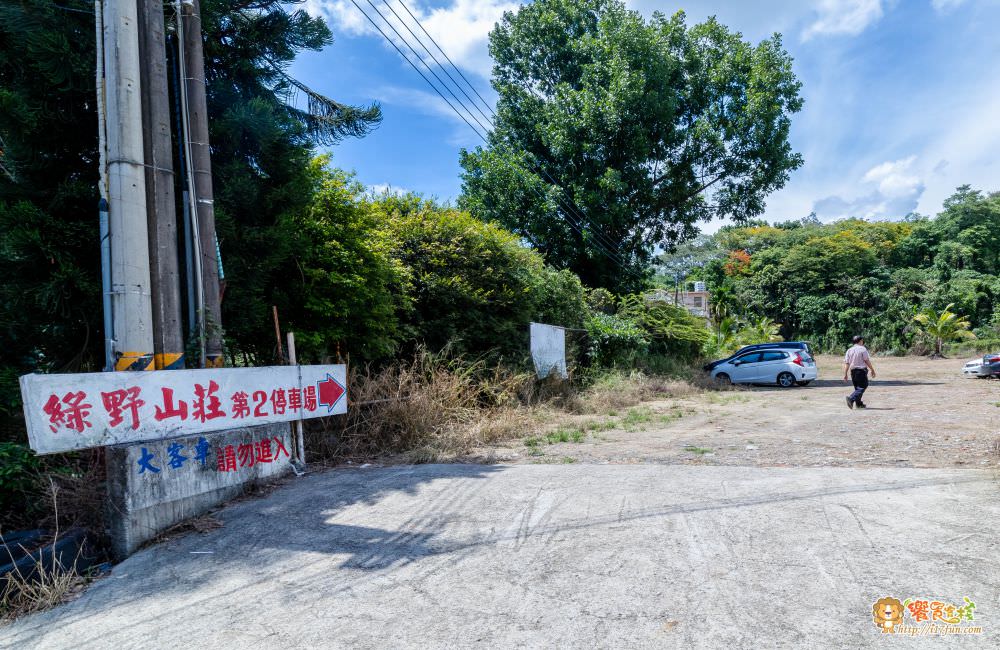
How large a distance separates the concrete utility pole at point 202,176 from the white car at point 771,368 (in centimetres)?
1753

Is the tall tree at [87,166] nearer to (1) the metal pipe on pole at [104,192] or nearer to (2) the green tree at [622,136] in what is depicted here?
(1) the metal pipe on pole at [104,192]

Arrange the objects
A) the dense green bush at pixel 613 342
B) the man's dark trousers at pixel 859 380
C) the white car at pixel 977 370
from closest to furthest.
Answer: the man's dark trousers at pixel 859 380, the dense green bush at pixel 613 342, the white car at pixel 977 370

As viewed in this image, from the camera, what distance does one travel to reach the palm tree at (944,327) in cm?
3306

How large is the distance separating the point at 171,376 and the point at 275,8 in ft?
15.7

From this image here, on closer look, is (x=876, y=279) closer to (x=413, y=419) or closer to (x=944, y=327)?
(x=944, y=327)

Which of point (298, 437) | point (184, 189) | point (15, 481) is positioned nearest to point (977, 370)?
point (298, 437)

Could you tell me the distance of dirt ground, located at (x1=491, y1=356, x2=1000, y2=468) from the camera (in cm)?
678

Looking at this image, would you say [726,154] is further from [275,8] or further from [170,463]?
[170,463]

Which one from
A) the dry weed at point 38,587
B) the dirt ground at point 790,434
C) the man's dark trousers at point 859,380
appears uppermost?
the man's dark trousers at point 859,380

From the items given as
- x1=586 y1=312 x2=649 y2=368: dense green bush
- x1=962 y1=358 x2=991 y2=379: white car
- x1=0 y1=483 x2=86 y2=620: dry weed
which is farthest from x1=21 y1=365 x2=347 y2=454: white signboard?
x1=962 y1=358 x2=991 y2=379: white car

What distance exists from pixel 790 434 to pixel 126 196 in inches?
351

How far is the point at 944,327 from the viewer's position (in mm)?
33250

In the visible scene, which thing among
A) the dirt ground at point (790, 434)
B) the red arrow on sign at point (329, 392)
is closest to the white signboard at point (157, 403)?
the red arrow on sign at point (329, 392)

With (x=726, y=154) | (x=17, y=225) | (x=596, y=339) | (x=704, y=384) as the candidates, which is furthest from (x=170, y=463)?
(x=726, y=154)
